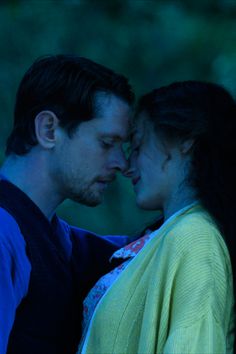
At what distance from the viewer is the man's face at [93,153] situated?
2.15 m

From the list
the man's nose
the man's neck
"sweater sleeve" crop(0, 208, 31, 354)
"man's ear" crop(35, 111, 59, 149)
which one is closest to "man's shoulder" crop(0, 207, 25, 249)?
"sweater sleeve" crop(0, 208, 31, 354)

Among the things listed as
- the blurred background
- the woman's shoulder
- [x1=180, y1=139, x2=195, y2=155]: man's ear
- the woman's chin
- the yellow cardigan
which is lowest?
the yellow cardigan

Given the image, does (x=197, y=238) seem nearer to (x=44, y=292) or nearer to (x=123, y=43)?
(x=44, y=292)

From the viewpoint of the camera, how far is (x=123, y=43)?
9.45 feet

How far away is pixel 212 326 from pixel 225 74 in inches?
56.1

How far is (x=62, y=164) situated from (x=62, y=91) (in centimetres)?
22

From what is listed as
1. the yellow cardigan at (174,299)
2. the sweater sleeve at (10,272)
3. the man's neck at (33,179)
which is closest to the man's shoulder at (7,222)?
the sweater sleeve at (10,272)

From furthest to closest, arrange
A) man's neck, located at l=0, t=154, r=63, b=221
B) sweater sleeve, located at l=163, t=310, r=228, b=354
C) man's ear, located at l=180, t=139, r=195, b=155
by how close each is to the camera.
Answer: man's neck, located at l=0, t=154, r=63, b=221
man's ear, located at l=180, t=139, r=195, b=155
sweater sleeve, located at l=163, t=310, r=228, b=354

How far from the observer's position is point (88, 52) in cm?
291

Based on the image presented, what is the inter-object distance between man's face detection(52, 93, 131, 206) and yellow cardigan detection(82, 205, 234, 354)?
0.46 metres

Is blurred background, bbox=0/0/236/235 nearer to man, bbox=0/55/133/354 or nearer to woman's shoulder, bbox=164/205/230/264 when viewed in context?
man, bbox=0/55/133/354

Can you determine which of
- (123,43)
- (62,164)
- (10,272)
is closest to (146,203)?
(62,164)

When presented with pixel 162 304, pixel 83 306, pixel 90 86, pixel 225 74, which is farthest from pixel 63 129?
pixel 225 74

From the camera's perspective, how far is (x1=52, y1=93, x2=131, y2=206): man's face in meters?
2.15
